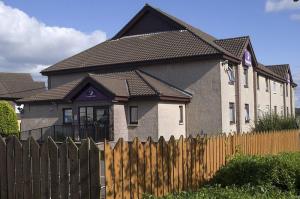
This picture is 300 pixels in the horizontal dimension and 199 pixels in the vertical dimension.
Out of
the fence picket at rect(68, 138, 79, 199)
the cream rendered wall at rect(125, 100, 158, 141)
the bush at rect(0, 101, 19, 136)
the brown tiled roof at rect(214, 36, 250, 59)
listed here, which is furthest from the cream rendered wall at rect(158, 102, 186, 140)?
the fence picket at rect(68, 138, 79, 199)

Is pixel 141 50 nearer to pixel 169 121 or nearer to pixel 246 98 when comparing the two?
pixel 169 121

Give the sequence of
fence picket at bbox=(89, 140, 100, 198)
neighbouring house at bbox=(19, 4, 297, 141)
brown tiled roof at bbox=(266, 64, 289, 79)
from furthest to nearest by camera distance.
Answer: brown tiled roof at bbox=(266, 64, 289, 79), neighbouring house at bbox=(19, 4, 297, 141), fence picket at bbox=(89, 140, 100, 198)

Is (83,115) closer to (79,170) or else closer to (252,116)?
(252,116)

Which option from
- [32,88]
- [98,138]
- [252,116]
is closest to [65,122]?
[98,138]

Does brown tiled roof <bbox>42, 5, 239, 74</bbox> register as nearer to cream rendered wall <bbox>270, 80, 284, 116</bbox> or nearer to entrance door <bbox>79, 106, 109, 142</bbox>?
entrance door <bbox>79, 106, 109, 142</bbox>

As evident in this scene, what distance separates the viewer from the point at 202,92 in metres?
31.0

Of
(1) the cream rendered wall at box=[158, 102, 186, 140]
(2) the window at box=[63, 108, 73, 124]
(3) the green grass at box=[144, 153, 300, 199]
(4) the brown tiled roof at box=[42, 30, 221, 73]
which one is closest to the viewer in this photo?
(3) the green grass at box=[144, 153, 300, 199]

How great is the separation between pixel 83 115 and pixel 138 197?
2299cm

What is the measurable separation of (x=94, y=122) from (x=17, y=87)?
34.8 meters

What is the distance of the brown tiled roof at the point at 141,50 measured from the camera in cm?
3209

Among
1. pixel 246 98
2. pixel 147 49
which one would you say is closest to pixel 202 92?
pixel 147 49

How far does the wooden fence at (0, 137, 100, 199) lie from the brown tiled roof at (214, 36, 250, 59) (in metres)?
27.5

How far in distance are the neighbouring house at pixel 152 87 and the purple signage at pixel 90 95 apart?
0.06 m

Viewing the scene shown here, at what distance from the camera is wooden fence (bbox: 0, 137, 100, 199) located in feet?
21.8
